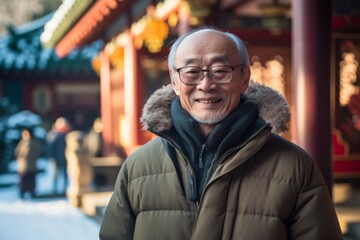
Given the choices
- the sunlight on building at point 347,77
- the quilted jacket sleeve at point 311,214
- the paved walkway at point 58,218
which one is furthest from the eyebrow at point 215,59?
the sunlight on building at point 347,77

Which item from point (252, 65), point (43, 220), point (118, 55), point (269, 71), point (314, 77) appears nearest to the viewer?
point (314, 77)

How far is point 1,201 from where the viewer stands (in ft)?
39.1

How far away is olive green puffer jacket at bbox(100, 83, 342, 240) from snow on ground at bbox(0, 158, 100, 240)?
5509 millimetres

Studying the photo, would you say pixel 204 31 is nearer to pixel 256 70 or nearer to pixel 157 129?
pixel 157 129

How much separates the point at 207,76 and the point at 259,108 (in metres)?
0.21

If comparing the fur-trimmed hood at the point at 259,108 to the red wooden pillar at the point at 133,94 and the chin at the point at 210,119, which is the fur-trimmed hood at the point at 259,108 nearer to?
the chin at the point at 210,119

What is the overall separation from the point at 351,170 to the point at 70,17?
4.97 m

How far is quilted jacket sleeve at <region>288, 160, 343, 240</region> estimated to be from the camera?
1.88 metres

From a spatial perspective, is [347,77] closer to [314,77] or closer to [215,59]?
[314,77]

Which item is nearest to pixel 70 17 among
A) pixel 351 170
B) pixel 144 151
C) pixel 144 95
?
pixel 144 95

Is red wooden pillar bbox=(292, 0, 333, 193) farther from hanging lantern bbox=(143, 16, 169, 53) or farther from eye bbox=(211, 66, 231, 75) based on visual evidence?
hanging lantern bbox=(143, 16, 169, 53)

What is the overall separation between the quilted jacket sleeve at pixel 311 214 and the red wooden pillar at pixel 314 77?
9.04 feet

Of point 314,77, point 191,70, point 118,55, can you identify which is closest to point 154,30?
point 118,55

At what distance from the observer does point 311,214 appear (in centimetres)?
188
